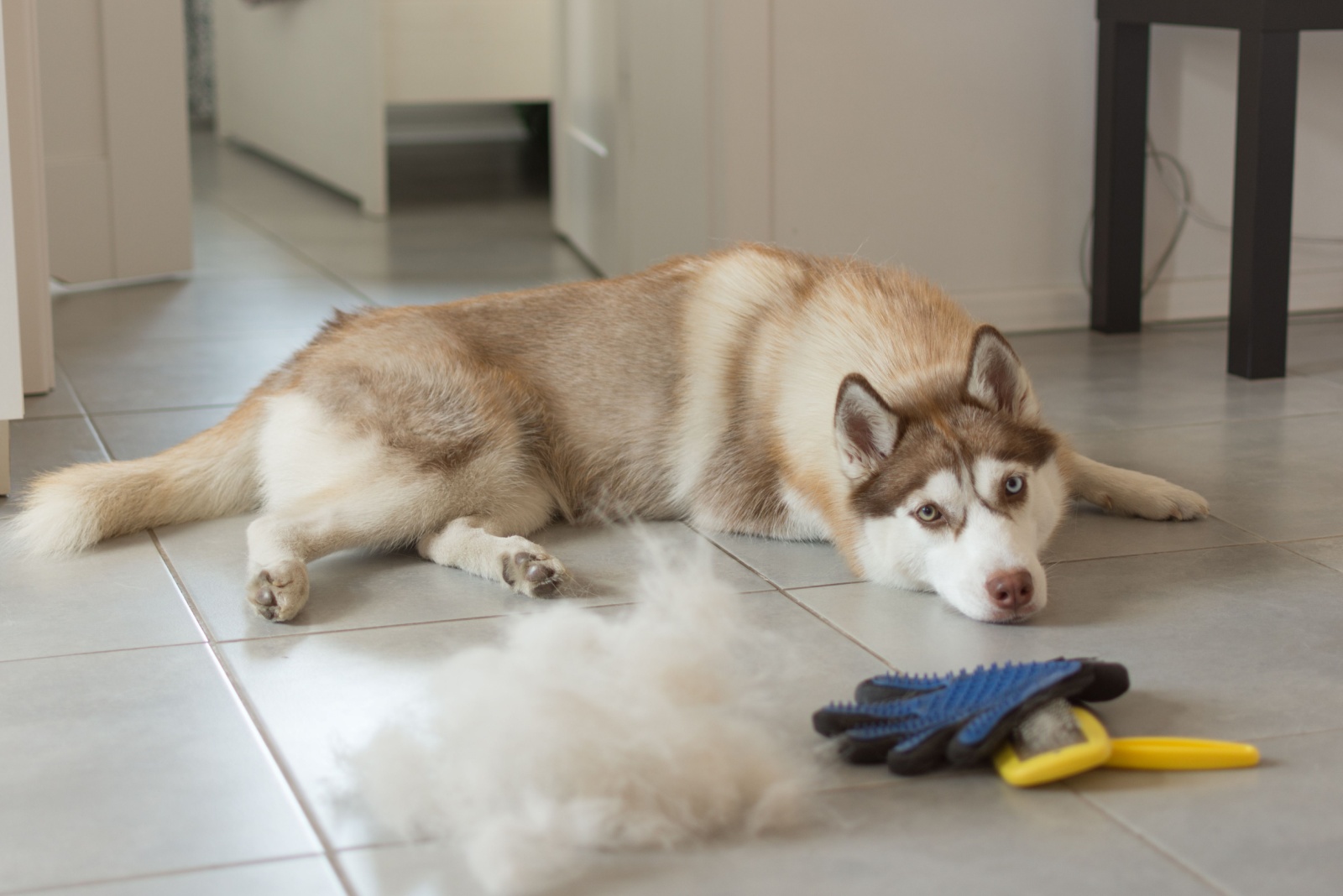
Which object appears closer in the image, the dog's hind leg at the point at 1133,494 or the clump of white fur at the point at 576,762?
the clump of white fur at the point at 576,762

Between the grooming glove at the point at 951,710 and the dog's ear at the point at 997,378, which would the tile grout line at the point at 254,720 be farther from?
the dog's ear at the point at 997,378

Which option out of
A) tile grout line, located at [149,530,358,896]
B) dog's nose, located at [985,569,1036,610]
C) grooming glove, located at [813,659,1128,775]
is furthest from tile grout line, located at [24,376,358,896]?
dog's nose, located at [985,569,1036,610]

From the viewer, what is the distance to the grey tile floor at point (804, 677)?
143 centimetres

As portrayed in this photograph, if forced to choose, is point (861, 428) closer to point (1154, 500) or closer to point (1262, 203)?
point (1154, 500)

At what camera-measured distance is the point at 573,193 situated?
18.2 ft

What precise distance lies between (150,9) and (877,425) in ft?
11.7

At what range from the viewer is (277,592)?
2111mm

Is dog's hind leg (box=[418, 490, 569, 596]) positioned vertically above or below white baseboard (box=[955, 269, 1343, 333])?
below

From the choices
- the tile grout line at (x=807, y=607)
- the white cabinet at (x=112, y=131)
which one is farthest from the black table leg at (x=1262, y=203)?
the white cabinet at (x=112, y=131)

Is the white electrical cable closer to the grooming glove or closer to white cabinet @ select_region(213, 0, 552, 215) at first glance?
the grooming glove

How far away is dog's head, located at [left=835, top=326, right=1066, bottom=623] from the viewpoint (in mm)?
2018

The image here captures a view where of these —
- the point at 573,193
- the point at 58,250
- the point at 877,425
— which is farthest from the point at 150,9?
the point at 877,425

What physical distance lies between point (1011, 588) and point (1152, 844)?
0.59 metres

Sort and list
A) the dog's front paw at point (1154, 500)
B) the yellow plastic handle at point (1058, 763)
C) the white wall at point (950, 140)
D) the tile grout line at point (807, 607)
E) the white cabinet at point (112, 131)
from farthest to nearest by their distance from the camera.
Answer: the white cabinet at point (112, 131), the white wall at point (950, 140), the dog's front paw at point (1154, 500), the tile grout line at point (807, 607), the yellow plastic handle at point (1058, 763)
